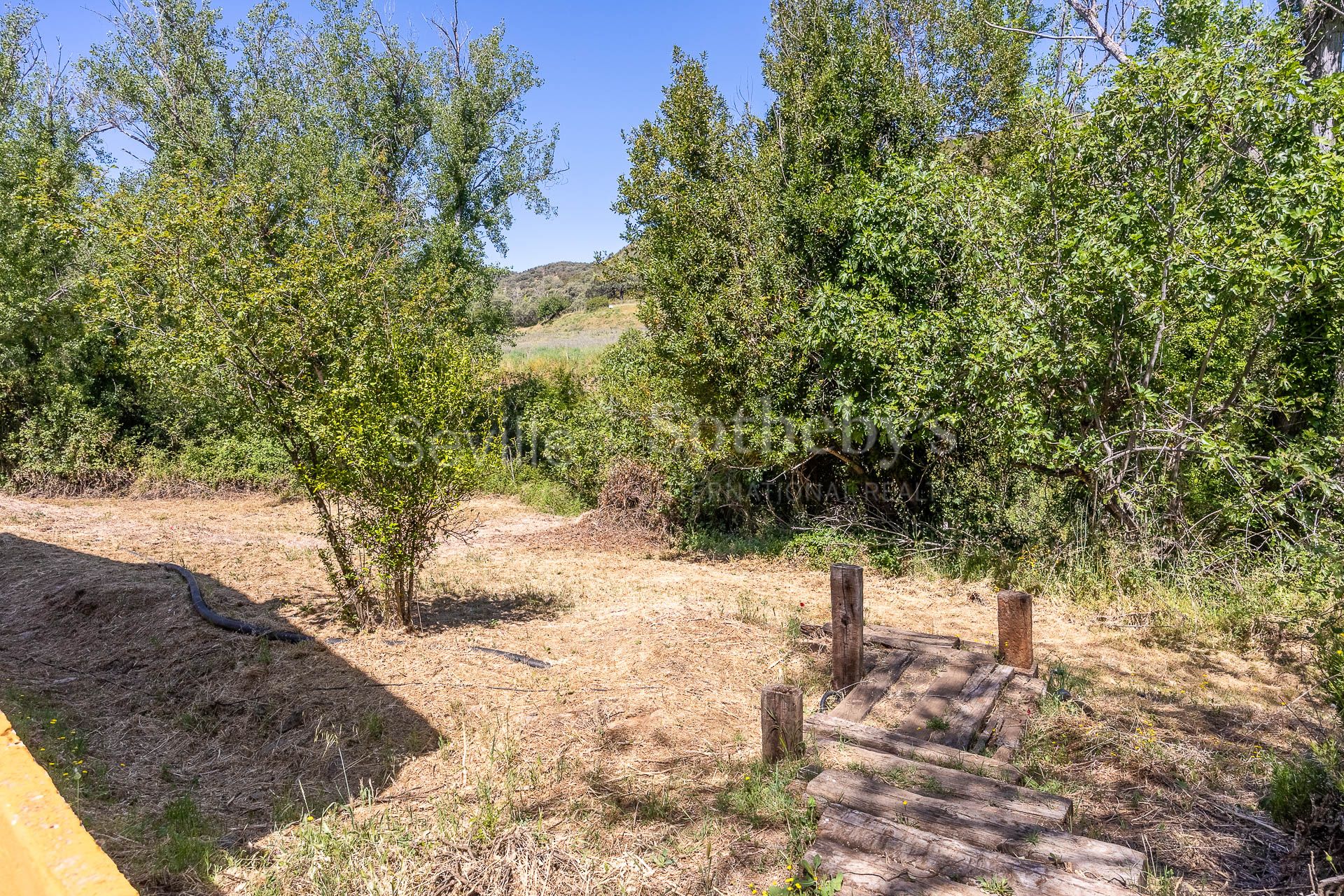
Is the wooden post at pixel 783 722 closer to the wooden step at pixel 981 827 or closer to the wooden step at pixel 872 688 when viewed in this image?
the wooden step at pixel 981 827

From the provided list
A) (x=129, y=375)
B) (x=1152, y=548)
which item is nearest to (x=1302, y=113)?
(x=1152, y=548)

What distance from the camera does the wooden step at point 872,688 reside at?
4840 mm

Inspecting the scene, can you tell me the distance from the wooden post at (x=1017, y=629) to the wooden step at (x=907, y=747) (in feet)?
4.72

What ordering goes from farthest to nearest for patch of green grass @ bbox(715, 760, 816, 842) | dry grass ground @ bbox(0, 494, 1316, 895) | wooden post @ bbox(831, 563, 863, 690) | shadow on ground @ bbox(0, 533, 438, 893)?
wooden post @ bbox(831, 563, 863, 690)
shadow on ground @ bbox(0, 533, 438, 893)
patch of green grass @ bbox(715, 760, 816, 842)
dry grass ground @ bbox(0, 494, 1316, 895)

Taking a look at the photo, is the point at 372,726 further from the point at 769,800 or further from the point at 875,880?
the point at 875,880

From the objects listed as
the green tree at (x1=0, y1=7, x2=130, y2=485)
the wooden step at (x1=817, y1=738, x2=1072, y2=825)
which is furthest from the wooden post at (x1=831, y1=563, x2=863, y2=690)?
the green tree at (x1=0, y1=7, x2=130, y2=485)

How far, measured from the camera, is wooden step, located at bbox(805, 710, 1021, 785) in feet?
13.4

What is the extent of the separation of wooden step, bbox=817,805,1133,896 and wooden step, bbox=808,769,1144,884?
0.23 feet

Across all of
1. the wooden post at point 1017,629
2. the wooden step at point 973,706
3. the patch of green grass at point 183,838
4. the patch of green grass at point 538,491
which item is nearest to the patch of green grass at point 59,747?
the patch of green grass at point 183,838

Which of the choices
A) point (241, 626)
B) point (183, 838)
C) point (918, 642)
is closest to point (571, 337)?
point (241, 626)

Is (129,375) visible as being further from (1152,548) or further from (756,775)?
(1152,548)

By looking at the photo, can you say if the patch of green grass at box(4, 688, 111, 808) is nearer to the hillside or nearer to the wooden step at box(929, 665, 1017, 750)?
the wooden step at box(929, 665, 1017, 750)

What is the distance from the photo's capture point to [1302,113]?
6.21 meters

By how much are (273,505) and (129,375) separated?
411cm
